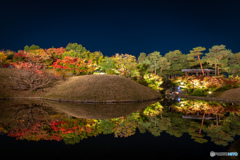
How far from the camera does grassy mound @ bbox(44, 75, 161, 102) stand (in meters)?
27.9

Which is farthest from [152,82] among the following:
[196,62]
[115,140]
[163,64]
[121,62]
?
[115,140]

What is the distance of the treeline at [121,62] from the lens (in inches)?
1745

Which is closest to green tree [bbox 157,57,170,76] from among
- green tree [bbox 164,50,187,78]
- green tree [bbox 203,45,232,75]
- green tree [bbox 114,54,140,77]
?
green tree [bbox 164,50,187,78]

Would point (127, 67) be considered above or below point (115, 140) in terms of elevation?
above

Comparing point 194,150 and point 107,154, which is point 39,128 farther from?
point 194,150

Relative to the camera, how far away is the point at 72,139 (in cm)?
872

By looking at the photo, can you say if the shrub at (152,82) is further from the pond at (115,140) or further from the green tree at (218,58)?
the pond at (115,140)

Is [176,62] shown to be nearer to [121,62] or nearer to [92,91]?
[121,62]

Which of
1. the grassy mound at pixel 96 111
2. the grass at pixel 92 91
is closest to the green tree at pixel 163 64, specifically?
the grass at pixel 92 91

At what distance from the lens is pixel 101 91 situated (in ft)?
96.1

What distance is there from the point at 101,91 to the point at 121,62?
16.3 meters

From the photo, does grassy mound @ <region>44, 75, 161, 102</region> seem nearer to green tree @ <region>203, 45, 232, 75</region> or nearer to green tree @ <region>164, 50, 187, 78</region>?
green tree @ <region>203, 45, 232, 75</region>

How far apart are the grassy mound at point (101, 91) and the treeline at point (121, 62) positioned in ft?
33.6

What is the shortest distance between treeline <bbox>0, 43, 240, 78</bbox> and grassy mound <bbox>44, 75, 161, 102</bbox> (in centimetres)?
1023
